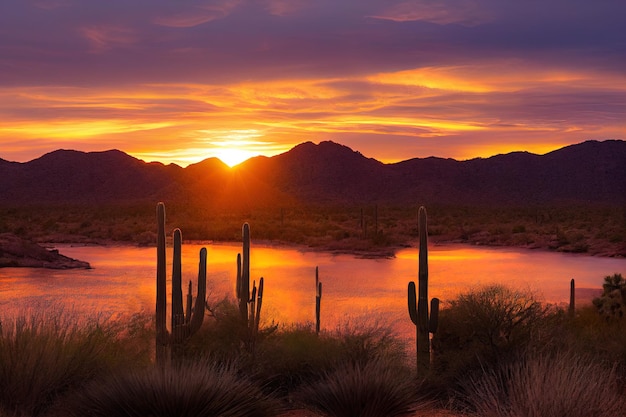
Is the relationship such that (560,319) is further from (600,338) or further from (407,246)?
(407,246)

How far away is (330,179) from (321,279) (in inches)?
4640

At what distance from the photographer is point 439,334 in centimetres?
1238

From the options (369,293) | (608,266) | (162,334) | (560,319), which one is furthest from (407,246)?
(162,334)

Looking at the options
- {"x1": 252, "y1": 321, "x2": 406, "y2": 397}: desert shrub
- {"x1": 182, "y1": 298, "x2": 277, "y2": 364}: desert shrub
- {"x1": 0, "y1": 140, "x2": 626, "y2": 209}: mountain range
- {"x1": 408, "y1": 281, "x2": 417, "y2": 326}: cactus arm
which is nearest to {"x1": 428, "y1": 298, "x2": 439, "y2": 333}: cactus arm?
{"x1": 408, "y1": 281, "x2": 417, "y2": 326}: cactus arm

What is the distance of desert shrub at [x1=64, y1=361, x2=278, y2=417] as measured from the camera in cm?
787

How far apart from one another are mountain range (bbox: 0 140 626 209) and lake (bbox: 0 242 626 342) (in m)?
92.4

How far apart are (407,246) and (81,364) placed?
111ft

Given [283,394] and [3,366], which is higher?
[3,366]

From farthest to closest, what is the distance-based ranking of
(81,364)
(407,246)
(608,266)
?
(407,246)
(608,266)
(81,364)

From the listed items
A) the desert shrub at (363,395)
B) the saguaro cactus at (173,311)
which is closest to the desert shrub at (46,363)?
the saguaro cactus at (173,311)

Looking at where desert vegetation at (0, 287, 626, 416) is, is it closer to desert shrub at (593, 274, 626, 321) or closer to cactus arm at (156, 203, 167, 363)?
cactus arm at (156, 203, 167, 363)

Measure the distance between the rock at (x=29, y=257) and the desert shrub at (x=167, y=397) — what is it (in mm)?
22010

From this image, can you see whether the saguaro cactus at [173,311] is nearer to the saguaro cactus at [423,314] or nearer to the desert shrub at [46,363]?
the desert shrub at [46,363]

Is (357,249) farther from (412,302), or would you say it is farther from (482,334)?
(482,334)
